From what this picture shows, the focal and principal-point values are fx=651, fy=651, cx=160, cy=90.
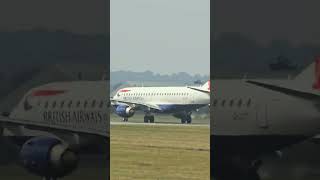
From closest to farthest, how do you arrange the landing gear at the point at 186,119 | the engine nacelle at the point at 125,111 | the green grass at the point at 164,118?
1. the landing gear at the point at 186,119
2. the engine nacelle at the point at 125,111
3. the green grass at the point at 164,118

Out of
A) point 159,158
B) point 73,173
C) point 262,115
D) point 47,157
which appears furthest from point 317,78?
point 159,158

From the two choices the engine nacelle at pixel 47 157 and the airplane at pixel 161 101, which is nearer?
the engine nacelle at pixel 47 157

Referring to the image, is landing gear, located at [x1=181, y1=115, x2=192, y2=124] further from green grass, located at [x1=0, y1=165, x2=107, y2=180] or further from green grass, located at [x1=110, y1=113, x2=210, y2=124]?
green grass, located at [x1=0, y1=165, x2=107, y2=180]

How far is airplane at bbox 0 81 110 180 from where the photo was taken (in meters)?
8.23

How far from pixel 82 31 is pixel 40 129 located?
54.0 inches

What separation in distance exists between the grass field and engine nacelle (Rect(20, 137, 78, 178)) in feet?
22.4

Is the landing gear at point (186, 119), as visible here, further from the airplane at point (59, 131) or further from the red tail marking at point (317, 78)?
the red tail marking at point (317, 78)

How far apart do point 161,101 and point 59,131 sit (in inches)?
1682

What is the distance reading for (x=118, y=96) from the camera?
2101 inches

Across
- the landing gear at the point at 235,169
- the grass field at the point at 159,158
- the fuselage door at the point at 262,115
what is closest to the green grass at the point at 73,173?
the landing gear at the point at 235,169

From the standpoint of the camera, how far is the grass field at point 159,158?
56.0ft

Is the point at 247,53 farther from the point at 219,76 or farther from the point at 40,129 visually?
the point at 40,129

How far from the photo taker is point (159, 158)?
23969 mm

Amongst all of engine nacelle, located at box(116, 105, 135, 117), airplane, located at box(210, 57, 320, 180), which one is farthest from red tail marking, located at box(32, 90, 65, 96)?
engine nacelle, located at box(116, 105, 135, 117)
